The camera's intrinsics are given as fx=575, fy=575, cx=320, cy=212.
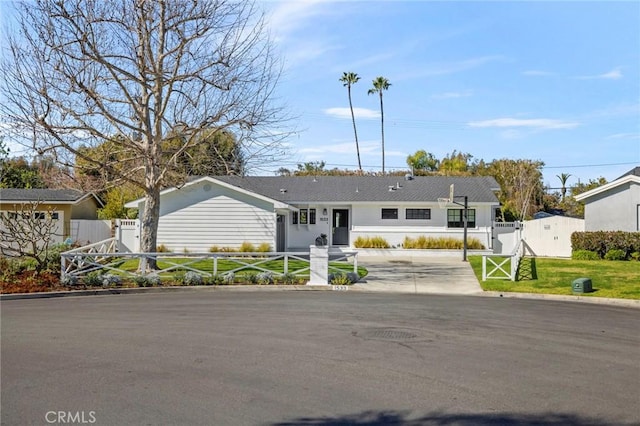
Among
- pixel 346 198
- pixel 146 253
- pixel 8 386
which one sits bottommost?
pixel 8 386

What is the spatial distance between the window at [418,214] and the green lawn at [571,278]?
9.20 meters

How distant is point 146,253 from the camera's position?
1905 cm

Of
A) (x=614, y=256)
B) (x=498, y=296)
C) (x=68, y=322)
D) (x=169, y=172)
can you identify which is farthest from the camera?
(x=614, y=256)

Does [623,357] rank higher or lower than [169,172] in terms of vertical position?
lower

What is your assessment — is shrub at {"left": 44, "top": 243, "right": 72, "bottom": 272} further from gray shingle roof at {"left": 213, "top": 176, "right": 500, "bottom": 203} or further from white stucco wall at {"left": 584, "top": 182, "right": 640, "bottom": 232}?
white stucco wall at {"left": 584, "top": 182, "right": 640, "bottom": 232}

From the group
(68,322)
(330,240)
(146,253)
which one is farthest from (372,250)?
(68,322)

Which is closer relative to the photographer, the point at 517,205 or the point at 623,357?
the point at 623,357

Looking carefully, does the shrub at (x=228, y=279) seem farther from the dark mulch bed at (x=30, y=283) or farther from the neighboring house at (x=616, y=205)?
the neighboring house at (x=616, y=205)

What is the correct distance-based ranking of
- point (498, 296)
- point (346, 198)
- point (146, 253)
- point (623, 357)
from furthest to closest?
point (346, 198)
point (146, 253)
point (498, 296)
point (623, 357)

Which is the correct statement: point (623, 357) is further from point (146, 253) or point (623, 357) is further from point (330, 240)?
point (330, 240)

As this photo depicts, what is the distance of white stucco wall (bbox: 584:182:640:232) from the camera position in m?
26.8

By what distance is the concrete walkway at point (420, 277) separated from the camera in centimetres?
1725

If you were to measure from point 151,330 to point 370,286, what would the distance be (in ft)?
29.5

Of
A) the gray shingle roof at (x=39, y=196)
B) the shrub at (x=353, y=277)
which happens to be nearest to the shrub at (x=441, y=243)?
the shrub at (x=353, y=277)
